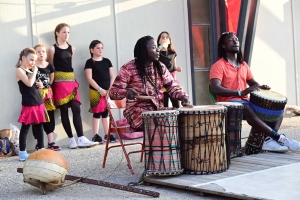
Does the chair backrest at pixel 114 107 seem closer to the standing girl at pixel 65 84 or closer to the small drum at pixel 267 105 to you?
the small drum at pixel 267 105

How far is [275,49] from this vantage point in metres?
11.2

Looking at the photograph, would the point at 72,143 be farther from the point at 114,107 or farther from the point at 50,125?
the point at 114,107

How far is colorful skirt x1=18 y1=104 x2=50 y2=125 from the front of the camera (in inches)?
285

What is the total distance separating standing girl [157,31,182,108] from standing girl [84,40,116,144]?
0.92m

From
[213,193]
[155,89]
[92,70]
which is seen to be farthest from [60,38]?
[213,193]

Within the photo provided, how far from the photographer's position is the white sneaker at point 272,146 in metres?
6.16

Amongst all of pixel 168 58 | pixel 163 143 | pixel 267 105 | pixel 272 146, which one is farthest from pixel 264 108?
pixel 168 58

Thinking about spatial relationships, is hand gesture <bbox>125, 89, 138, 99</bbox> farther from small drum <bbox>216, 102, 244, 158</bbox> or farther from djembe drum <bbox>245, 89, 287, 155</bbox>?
djembe drum <bbox>245, 89, 287, 155</bbox>

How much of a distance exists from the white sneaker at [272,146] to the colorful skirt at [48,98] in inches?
129

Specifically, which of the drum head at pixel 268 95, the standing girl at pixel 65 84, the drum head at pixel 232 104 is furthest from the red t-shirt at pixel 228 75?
the standing girl at pixel 65 84

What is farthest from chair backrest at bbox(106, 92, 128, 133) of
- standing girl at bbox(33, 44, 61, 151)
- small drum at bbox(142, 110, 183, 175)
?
standing girl at bbox(33, 44, 61, 151)

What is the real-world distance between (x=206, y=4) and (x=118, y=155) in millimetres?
4371

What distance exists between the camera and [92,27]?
8.69 metres

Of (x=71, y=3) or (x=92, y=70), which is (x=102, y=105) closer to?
(x=92, y=70)
